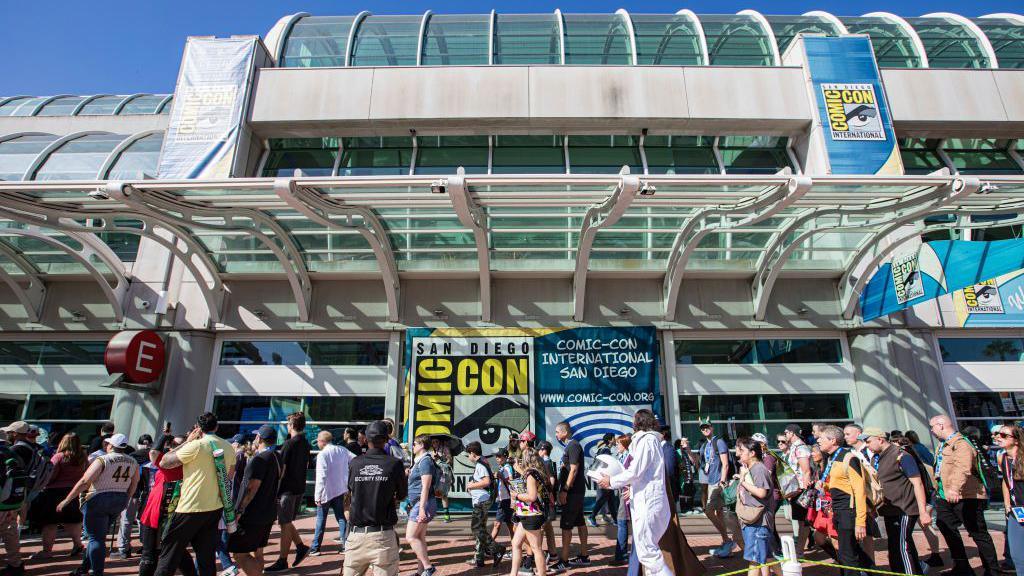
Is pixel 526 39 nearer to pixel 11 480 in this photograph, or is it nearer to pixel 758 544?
pixel 758 544

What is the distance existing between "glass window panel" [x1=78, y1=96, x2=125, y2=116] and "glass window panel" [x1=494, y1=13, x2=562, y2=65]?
588 inches

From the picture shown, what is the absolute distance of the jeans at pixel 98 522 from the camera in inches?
233

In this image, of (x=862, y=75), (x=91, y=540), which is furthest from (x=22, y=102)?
(x=862, y=75)

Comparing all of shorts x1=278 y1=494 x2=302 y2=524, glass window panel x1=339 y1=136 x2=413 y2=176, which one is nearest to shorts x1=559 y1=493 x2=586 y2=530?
shorts x1=278 y1=494 x2=302 y2=524

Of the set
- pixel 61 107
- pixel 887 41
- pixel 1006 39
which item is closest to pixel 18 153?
pixel 61 107

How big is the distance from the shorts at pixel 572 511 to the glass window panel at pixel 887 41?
13.9m

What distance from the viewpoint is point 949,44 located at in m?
14.2

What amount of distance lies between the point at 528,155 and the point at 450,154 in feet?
6.62

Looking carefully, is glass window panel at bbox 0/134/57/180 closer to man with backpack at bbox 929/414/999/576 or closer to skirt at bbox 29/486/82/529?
skirt at bbox 29/486/82/529

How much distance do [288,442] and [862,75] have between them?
14.9 m

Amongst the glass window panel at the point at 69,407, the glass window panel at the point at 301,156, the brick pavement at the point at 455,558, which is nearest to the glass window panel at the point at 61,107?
the glass window panel at the point at 301,156

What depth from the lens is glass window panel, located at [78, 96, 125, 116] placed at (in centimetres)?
1898

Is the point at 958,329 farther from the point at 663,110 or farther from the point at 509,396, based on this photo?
the point at 509,396

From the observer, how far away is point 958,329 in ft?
38.8
